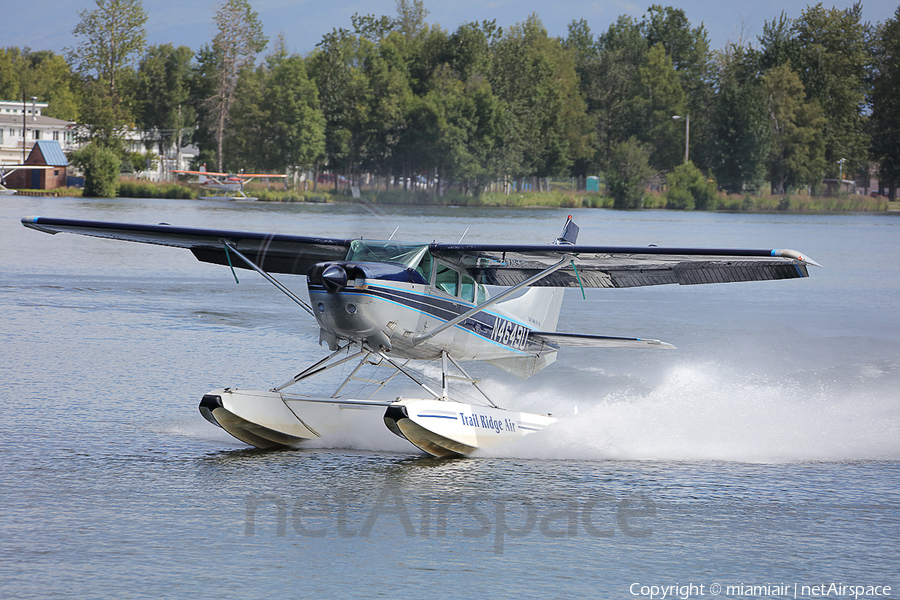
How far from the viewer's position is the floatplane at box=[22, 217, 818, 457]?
28.0 ft

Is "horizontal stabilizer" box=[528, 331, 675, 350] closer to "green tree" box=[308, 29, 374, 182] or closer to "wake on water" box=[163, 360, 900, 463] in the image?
"wake on water" box=[163, 360, 900, 463]

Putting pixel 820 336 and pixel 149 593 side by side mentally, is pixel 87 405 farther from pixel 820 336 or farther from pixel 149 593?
pixel 820 336

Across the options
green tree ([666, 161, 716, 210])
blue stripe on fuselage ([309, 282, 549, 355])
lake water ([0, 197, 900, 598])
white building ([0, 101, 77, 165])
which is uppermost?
white building ([0, 101, 77, 165])

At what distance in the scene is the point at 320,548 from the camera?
669 cm

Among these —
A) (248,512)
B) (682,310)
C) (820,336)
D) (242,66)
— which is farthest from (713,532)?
(242,66)

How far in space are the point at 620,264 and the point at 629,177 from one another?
75901 mm

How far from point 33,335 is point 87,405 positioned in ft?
19.9

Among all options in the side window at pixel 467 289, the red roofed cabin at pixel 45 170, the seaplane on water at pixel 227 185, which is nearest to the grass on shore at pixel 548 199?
the seaplane on water at pixel 227 185

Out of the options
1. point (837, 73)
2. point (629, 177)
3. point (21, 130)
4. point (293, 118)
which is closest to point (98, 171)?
point (293, 118)

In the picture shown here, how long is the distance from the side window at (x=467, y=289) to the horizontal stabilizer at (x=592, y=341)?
5.26 ft

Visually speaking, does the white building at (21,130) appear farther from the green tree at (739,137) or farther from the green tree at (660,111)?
the green tree at (739,137)

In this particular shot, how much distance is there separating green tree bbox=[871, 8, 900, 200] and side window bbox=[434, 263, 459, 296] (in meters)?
96.0

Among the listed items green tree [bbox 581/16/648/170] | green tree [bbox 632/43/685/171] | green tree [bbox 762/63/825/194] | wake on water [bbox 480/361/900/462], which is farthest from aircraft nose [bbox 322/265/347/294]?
green tree [bbox 632/43/685/171]

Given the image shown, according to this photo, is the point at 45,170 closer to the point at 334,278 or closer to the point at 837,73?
the point at 837,73
